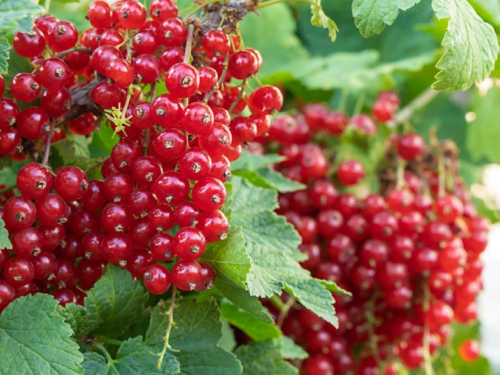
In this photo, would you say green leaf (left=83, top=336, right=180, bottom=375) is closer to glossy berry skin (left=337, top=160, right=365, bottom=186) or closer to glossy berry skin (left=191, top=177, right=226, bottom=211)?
glossy berry skin (left=191, top=177, right=226, bottom=211)

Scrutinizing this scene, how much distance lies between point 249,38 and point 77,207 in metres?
0.67

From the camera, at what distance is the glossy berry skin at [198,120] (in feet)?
1.24

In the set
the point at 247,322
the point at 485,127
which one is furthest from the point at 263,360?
the point at 485,127

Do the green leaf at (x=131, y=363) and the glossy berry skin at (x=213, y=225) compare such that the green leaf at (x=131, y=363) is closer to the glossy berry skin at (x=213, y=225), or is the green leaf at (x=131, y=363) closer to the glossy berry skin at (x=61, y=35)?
the glossy berry skin at (x=213, y=225)

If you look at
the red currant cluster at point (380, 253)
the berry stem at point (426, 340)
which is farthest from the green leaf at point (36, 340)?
the berry stem at point (426, 340)

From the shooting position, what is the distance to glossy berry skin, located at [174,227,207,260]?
1.25ft

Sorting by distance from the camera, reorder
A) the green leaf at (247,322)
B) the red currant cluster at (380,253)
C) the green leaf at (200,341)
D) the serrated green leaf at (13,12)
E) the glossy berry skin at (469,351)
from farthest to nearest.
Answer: the glossy berry skin at (469,351) → the red currant cluster at (380,253) → the green leaf at (247,322) → the green leaf at (200,341) → the serrated green leaf at (13,12)

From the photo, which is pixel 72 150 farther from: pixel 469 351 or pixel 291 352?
pixel 469 351

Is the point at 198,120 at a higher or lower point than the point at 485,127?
higher

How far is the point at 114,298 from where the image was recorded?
0.41 meters

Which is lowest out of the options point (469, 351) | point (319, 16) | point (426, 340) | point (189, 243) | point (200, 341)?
point (469, 351)

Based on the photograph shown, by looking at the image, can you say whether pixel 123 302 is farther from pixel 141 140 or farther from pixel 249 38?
pixel 249 38

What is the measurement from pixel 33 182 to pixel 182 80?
0.41 feet

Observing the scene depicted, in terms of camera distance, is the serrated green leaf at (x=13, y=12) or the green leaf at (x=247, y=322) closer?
the serrated green leaf at (x=13, y=12)
